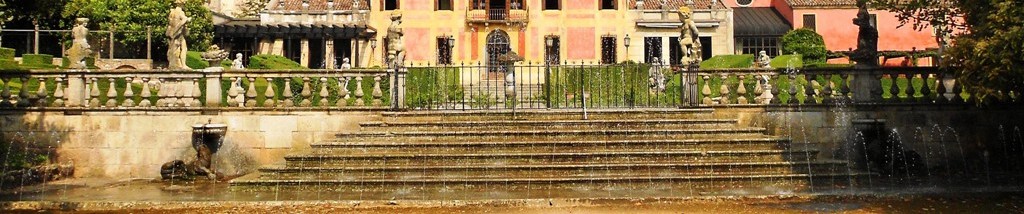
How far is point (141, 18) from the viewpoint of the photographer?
42562mm

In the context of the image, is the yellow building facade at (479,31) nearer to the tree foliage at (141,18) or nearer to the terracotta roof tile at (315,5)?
the terracotta roof tile at (315,5)

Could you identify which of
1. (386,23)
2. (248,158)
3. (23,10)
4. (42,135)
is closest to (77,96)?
(42,135)

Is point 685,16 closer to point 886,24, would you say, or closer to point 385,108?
point 385,108

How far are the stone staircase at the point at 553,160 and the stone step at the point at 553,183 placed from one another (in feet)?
0.05

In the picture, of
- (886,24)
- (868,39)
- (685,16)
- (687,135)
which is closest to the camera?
(687,135)

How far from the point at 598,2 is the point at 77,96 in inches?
1136

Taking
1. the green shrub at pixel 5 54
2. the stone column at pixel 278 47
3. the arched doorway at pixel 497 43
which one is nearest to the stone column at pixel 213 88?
the green shrub at pixel 5 54

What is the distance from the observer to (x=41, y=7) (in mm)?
11789

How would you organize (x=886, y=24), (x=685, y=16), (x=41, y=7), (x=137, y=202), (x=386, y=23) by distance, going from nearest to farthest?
1. (x=137, y=202)
2. (x=41, y=7)
3. (x=685, y=16)
4. (x=386, y=23)
5. (x=886, y=24)

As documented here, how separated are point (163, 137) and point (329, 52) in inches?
1041

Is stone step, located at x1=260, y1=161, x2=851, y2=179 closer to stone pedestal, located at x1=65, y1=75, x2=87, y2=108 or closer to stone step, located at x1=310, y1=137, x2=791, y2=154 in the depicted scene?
stone step, located at x1=310, y1=137, x2=791, y2=154

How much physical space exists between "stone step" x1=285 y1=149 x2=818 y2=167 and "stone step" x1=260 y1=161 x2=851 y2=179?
0.58ft

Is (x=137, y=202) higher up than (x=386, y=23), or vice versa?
(x=386, y=23)

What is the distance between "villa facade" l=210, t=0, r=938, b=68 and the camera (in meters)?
39.3
